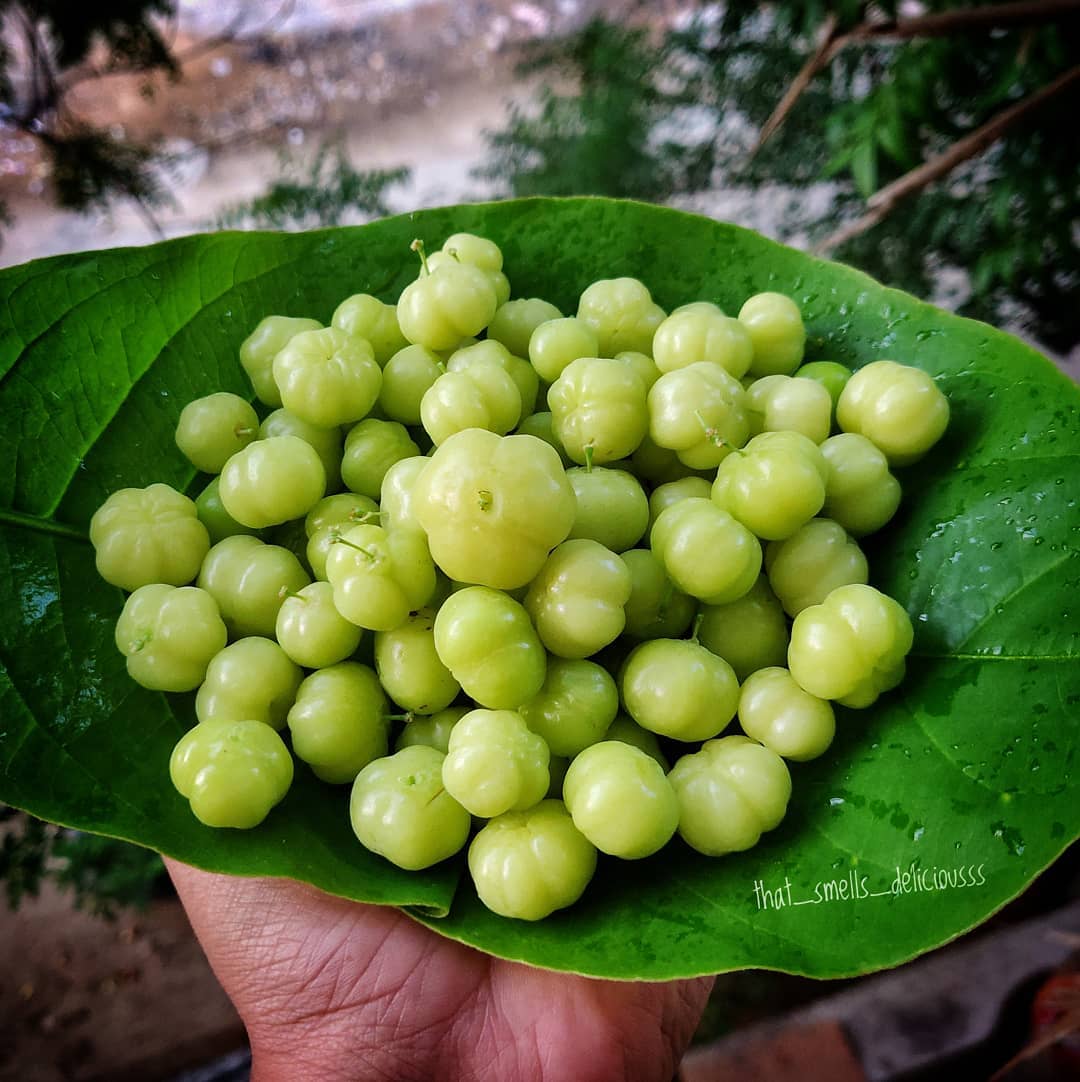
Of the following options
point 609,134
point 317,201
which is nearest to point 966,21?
point 609,134

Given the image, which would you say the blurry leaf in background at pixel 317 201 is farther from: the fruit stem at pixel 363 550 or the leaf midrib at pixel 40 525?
the fruit stem at pixel 363 550

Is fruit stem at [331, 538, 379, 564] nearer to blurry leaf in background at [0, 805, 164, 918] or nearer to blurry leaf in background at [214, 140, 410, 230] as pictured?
blurry leaf in background at [0, 805, 164, 918]

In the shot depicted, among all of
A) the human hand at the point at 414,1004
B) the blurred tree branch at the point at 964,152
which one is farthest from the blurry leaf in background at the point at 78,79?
the human hand at the point at 414,1004

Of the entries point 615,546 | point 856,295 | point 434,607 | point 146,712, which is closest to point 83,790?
point 146,712

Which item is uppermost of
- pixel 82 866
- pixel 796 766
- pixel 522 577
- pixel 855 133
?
pixel 855 133

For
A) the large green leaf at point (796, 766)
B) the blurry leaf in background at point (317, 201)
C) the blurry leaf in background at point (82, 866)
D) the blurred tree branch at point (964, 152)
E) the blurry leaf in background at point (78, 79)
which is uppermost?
the blurry leaf in background at point (78, 79)

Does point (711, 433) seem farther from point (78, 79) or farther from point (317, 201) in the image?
point (78, 79)
